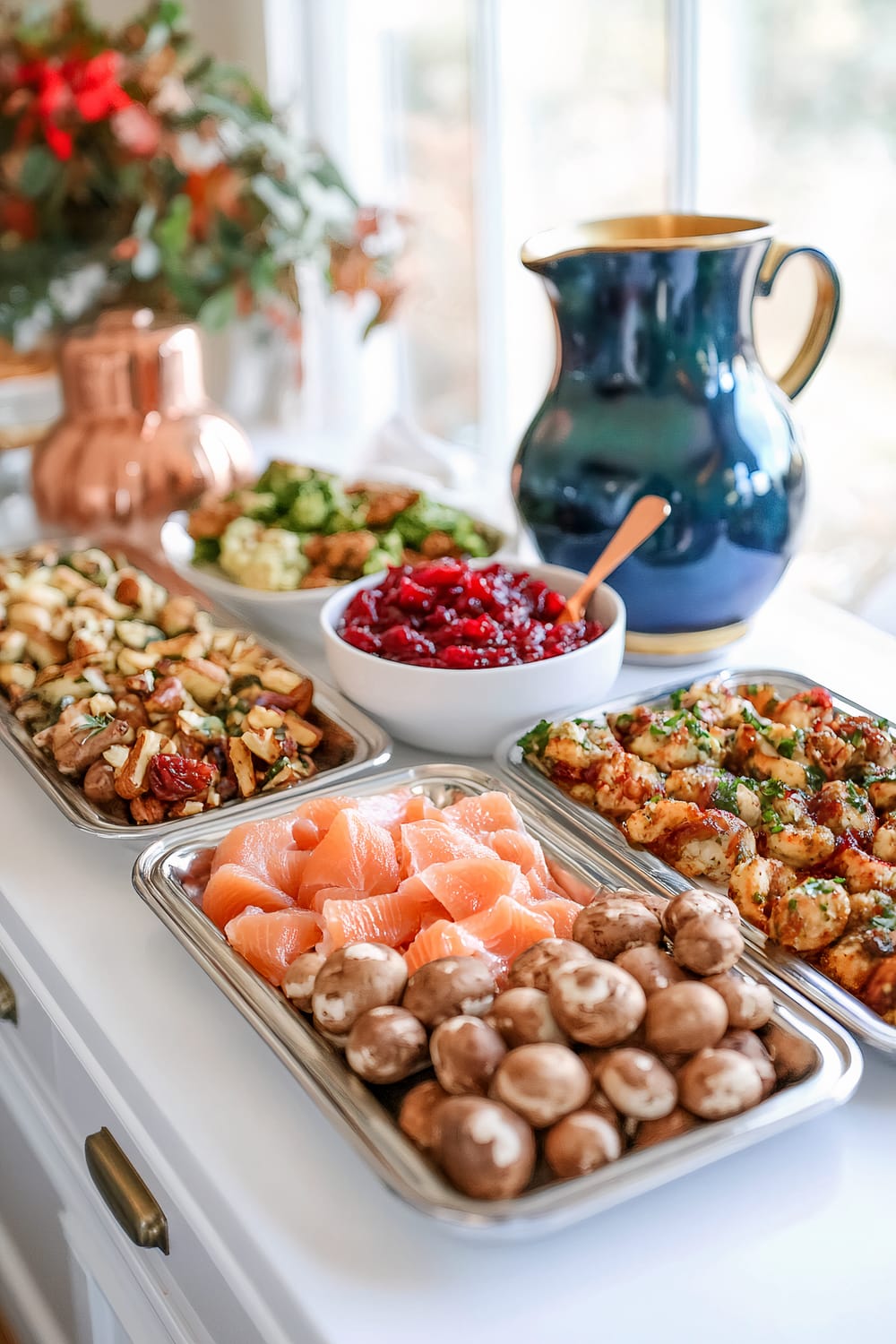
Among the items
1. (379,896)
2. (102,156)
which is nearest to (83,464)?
(102,156)

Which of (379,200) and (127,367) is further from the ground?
(379,200)

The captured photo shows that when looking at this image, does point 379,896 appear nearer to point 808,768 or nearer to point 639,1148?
point 639,1148

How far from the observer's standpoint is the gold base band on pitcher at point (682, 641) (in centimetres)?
134

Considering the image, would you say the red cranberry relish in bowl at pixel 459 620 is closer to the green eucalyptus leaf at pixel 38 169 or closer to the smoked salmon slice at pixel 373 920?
the smoked salmon slice at pixel 373 920

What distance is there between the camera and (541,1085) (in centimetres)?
69

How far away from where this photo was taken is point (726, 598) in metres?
1.31

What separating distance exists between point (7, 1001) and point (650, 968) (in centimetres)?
60

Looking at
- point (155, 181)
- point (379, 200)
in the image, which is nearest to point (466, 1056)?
point (155, 181)

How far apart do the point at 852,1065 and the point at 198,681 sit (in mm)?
708

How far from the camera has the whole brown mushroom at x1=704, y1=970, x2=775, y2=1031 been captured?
767mm

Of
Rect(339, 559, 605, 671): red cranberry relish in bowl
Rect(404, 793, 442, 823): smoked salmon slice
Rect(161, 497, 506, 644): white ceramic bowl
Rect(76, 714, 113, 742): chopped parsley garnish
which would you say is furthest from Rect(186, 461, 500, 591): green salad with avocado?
Rect(404, 793, 442, 823): smoked salmon slice

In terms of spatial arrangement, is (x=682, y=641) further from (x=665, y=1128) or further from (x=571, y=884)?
(x=665, y=1128)

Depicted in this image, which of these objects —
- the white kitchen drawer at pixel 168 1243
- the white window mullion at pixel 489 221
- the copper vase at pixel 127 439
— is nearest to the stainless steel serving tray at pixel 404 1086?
the white kitchen drawer at pixel 168 1243

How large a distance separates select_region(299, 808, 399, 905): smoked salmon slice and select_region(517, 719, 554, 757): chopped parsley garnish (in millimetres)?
191
